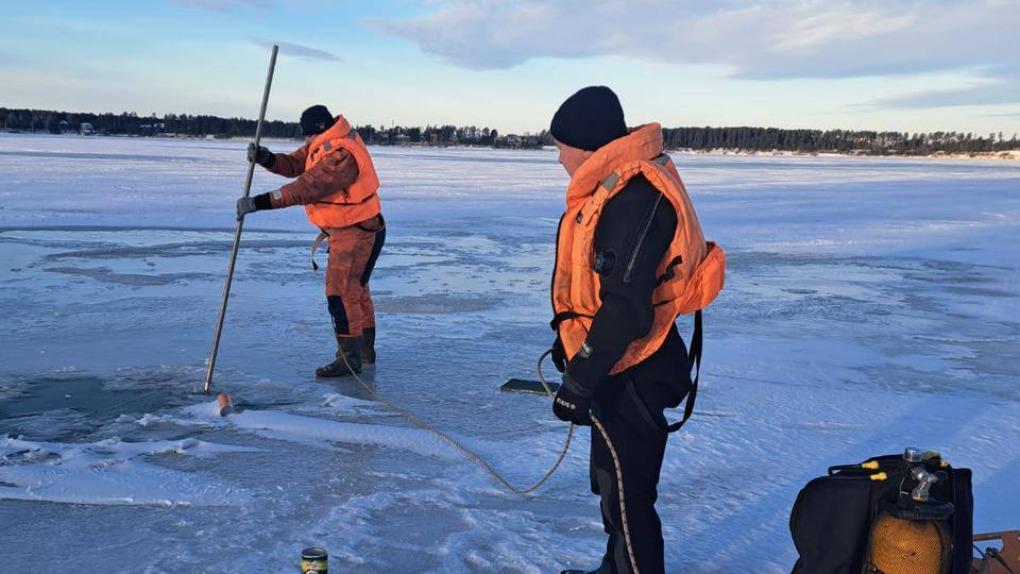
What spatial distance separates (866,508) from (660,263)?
0.85 m

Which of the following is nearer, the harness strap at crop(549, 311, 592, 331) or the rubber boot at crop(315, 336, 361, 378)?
the harness strap at crop(549, 311, 592, 331)

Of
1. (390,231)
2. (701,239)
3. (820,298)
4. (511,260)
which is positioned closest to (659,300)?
(701,239)

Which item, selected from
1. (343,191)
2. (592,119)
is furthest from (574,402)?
(343,191)

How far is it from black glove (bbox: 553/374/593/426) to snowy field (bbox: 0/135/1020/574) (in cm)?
82

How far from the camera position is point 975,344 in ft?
21.3

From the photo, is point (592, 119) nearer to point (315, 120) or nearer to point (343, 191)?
point (343, 191)

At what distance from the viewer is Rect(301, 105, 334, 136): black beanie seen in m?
5.39

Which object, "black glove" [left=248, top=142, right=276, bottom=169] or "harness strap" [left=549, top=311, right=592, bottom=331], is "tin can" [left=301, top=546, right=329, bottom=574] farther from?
"black glove" [left=248, top=142, right=276, bottom=169]

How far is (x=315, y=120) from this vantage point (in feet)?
17.7

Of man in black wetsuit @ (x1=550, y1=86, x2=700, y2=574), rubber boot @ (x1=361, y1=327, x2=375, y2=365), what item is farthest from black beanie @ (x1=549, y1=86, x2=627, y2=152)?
rubber boot @ (x1=361, y1=327, x2=375, y2=365)

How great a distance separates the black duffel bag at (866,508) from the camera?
7.62 ft

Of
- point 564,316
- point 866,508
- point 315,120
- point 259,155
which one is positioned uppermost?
point 315,120

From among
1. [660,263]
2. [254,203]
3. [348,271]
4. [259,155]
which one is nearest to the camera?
[660,263]

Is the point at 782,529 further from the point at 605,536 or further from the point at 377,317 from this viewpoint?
the point at 377,317
